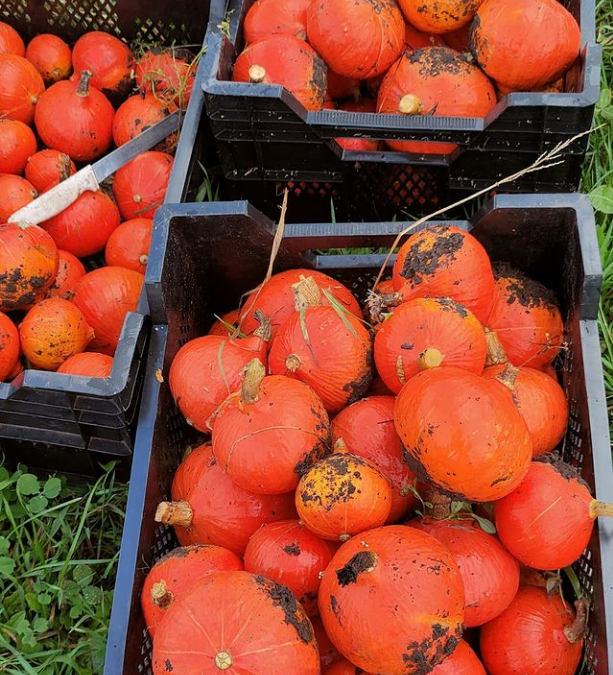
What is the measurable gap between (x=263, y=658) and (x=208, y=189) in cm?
180

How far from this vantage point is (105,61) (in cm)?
304

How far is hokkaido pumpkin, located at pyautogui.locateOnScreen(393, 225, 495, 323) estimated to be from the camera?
1.78 metres

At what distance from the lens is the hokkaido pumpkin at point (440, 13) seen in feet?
7.88

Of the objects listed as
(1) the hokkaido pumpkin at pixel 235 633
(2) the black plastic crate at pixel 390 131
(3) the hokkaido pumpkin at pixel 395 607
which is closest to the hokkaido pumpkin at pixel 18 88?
(2) the black plastic crate at pixel 390 131

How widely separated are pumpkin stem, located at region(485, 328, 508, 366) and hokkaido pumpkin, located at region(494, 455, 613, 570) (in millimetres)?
324

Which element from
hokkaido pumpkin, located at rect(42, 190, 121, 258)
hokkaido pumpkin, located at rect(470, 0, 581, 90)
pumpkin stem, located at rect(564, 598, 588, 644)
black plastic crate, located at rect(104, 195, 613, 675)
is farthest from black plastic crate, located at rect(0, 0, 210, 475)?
pumpkin stem, located at rect(564, 598, 588, 644)

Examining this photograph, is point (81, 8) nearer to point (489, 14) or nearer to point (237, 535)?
point (489, 14)

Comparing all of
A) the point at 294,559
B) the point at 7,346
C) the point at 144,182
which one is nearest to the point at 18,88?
the point at 144,182

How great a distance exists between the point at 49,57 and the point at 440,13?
1.74m

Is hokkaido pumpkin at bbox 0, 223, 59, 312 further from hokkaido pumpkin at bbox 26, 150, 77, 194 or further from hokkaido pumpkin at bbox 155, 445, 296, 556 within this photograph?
hokkaido pumpkin at bbox 155, 445, 296, 556

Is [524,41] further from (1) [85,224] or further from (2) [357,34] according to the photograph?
(1) [85,224]

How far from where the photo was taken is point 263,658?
1.29m

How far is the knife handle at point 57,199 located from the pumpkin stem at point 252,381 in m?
1.36

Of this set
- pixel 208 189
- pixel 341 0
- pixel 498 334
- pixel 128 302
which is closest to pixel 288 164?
pixel 208 189
